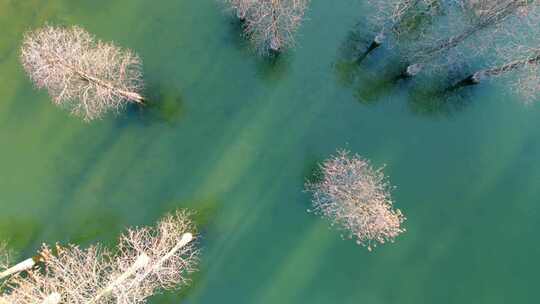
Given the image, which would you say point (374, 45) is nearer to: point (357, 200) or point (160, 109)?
point (357, 200)

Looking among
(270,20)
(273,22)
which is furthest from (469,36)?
(270,20)

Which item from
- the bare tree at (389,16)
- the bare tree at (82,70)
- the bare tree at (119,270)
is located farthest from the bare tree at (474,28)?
the bare tree at (119,270)

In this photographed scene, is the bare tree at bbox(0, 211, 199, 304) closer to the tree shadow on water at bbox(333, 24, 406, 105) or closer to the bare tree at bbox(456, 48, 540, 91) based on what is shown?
the tree shadow on water at bbox(333, 24, 406, 105)

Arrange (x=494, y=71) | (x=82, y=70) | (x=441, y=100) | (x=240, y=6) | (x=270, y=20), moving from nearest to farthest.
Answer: (x=82, y=70) → (x=494, y=71) → (x=270, y=20) → (x=240, y=6) → (x=441, y=100)

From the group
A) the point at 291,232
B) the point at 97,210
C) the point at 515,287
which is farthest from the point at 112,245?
the point at 515,287

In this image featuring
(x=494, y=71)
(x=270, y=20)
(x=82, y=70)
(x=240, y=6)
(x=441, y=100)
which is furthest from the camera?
(x=441, y=100)

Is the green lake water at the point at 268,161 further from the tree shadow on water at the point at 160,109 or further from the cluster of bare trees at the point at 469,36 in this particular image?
the cluster of bare trees at the point at 469,36
